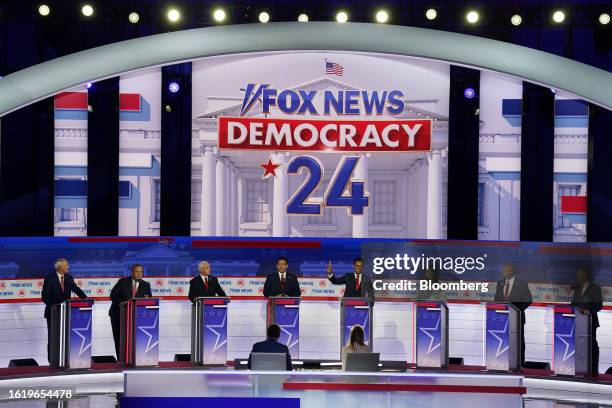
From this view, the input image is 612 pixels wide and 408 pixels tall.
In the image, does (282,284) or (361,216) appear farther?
(361,216)

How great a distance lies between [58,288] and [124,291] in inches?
32.2

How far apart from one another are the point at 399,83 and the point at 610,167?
122 inches

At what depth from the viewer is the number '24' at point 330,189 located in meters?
12.2

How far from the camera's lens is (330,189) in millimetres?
12289

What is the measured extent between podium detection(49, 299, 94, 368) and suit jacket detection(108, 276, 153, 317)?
64 centimetres

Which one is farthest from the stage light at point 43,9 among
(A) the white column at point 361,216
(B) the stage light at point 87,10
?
(A) the white column at point 361,216

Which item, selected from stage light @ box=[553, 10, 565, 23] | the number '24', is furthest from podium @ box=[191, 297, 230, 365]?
stage light @ box=[553, 10, 565, 23]

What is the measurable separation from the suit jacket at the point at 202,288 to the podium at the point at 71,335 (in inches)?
53.0

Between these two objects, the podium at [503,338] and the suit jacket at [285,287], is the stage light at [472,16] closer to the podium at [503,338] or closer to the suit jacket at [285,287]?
the podium at [503,338]

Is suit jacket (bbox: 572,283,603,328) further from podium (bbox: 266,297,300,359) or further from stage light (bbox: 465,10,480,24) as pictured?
stage light (bbox: 465,10,480,24)

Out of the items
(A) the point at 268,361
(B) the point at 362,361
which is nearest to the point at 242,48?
(A) the point at 268,361

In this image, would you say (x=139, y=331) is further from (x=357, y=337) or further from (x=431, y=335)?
(x=431, y=335)

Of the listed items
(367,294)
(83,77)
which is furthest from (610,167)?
(83,77)

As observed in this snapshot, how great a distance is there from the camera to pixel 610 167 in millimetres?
11883
